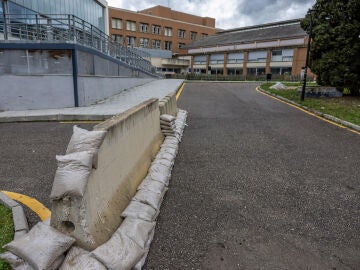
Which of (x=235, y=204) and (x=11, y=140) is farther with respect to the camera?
(x=11, y=140)

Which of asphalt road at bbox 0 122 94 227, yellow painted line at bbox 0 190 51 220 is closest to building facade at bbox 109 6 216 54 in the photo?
asphalt road at bbox 0 122 94 227

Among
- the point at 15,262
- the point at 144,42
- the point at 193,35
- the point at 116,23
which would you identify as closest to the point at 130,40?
the point at 144,42

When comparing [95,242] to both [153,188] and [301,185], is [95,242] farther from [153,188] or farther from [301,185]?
[301,185]

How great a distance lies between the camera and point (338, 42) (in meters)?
16.1

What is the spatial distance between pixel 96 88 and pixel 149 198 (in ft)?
40.3

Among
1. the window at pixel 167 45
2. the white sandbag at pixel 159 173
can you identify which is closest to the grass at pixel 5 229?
the white sandbag at pixel 159 173

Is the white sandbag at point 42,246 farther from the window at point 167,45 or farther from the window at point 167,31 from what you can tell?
the window at point 167,31

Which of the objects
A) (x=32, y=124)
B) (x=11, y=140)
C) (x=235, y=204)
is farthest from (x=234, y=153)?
(x=32, y=124)

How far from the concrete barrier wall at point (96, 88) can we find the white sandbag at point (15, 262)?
11.3 m

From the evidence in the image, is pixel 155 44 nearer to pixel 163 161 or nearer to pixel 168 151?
pixel 168 151

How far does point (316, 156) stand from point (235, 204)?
343 centimetres

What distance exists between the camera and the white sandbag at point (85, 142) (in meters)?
2.74

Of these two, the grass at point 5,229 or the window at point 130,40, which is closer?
the grass at point 5,229

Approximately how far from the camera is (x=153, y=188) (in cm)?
417
